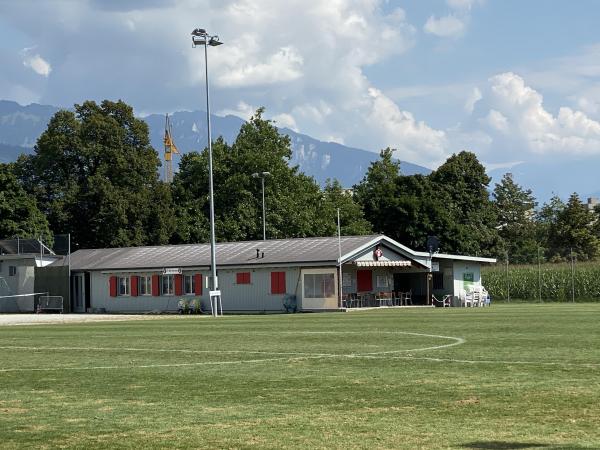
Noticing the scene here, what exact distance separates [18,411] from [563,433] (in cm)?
626

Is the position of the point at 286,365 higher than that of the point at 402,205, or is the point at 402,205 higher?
the point at 402,205

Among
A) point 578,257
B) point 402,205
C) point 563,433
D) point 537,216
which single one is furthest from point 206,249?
point 537,216

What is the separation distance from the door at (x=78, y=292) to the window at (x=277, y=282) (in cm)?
1486

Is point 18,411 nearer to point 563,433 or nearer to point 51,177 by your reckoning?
point 563,433

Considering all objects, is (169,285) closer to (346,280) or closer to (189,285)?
(189,285)

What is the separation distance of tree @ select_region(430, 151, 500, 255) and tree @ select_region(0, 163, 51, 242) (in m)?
41.0

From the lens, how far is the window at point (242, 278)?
5753 cm

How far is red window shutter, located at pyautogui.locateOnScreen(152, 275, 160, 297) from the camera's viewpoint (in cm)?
6128

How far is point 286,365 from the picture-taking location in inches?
657

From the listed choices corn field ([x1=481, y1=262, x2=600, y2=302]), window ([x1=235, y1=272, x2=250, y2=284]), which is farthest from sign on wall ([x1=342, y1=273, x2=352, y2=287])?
corn field ([x1=481, y1=262, x2=600, y2=302])

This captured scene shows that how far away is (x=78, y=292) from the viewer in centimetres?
6512

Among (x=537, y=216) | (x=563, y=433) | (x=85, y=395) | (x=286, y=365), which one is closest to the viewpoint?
(x=563, y=433)

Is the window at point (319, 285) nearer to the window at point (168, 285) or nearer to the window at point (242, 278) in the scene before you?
the window at point (242, 278)

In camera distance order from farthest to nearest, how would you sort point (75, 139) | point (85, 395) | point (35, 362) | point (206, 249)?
point (75, 139) → point (206, 249) → point (35, 362) → point (85, 395)
